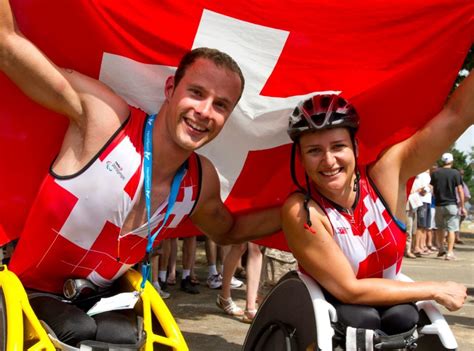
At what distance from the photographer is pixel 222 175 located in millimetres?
3631

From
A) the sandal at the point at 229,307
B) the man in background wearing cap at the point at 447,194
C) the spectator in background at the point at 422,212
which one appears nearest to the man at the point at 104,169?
the sandal at the point at 229,307

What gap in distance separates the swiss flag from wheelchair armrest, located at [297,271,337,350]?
759mm

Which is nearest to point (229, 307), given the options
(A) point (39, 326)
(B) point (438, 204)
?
(A) point (39, 326)

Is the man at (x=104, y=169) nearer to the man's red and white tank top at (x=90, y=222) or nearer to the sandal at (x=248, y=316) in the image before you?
the man's red and white tank top at (x=90, y=222)

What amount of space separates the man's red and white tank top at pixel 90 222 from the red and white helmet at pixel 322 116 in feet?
2.06

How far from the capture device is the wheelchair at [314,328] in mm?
Result: 2758

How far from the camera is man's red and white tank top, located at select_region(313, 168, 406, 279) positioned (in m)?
2.97

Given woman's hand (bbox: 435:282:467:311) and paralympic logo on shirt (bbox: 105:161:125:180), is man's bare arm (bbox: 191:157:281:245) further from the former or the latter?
woman's hand (bbox: 435:282:467:311)

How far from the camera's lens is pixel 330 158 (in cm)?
292

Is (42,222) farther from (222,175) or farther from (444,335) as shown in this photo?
(444,335)

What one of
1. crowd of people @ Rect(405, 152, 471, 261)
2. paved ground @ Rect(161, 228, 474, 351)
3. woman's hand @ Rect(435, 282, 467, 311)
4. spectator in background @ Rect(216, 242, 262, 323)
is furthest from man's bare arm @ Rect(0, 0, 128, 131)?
crowd of people @ Rect(405, 152, 471, 261)

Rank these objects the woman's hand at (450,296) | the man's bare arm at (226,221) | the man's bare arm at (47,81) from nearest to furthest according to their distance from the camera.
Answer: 1. the man's bare arm at (47,81)
2. the woman's hand at (450,296)
3. the man's bare arm at (226,221)

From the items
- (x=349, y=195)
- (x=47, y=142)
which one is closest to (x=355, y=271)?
(x=349, y=195)

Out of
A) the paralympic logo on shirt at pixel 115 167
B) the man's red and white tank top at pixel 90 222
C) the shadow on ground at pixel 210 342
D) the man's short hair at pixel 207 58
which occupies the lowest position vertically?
the shadow on ground at pixel 210 342
